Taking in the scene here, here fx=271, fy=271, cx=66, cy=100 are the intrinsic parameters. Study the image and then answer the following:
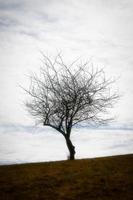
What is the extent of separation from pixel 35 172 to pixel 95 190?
5481mm

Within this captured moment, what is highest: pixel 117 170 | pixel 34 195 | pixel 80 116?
pixel 80 116

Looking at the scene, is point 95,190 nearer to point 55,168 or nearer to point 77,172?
point 77,172

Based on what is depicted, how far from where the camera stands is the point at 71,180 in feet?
50.4

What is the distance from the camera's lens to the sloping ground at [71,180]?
1309 centimetres

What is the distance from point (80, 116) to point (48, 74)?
16.8 feet

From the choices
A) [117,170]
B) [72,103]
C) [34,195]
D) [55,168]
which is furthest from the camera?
[72,103]

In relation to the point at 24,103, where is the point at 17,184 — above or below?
below

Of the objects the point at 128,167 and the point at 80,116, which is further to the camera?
the point at 80,116

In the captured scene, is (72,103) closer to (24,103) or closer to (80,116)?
(80,116)

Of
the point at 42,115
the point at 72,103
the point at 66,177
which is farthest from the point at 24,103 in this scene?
the point at 66,177

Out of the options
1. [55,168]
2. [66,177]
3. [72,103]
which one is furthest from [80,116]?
[66,177]

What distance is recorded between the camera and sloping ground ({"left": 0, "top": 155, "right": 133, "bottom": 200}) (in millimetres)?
13086

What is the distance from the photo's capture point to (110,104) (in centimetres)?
2639

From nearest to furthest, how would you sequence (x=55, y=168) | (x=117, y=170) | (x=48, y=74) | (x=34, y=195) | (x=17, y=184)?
(x=34, y=195) → (x=17, y=184) → (x=117, y=170) → (x=55, y=168) → (x=48, y=74)
